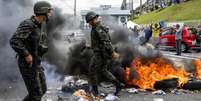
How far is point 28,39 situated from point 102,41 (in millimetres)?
2985

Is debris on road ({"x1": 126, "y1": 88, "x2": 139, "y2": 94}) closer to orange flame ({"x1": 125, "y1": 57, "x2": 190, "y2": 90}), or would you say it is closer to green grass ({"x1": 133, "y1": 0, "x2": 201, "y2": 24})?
orange flame ({"x1": 125, "y1": 57, "x2": 190, "y2": 90})

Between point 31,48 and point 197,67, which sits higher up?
point 31,48

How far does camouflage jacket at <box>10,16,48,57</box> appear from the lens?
6.97 m

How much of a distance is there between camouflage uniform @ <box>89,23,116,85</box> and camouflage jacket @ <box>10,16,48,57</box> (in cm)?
275

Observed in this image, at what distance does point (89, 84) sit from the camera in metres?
10.7

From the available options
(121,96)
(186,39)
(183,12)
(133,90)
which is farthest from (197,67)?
(183,12)

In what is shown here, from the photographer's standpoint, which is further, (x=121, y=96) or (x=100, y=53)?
(x=121, y=96)

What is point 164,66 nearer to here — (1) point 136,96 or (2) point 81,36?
(1) point 136,96

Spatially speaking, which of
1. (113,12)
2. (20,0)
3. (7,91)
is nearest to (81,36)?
(20,0)

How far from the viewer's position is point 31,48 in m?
7.21

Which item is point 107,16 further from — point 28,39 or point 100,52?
point 28,39

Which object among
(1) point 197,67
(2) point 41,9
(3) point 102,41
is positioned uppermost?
(2) point 41,9

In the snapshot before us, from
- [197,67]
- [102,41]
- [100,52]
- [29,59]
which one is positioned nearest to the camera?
[29,59]

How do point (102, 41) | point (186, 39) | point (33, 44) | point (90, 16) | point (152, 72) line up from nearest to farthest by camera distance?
point (33, 44) → point (90, 16) → point (102, 41) → point (152, 72) → point (186, 39)
